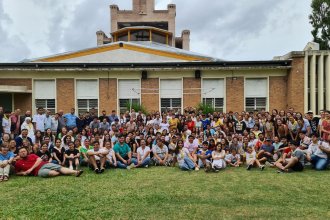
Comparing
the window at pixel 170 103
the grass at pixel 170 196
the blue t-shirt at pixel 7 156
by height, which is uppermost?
the window at pixel 170 103

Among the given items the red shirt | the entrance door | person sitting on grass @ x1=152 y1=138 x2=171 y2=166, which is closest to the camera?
the red shirt

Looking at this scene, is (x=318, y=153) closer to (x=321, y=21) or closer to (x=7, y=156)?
(x=7, y=156)

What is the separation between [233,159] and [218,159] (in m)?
1.00

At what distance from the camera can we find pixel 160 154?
11.0 metres

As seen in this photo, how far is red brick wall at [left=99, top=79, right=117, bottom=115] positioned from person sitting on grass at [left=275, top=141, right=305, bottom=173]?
11117mm

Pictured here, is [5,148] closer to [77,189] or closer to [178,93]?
[77,189]

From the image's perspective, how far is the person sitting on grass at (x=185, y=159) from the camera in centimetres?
994

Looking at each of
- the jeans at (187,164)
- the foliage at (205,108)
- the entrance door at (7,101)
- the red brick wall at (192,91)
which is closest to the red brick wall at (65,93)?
the entrance door at (7,101)

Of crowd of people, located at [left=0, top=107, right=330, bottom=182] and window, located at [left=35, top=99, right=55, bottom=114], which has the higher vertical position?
window, located at [left=35, top=99, right=55, bottom=114]

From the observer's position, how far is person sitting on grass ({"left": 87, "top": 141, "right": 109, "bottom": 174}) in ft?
31.7

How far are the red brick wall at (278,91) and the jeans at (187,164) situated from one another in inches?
403

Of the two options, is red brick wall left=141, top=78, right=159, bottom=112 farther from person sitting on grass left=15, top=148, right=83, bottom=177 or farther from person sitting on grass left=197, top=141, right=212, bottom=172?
person sitting on grass left=15, top=148, right=83, bottom=177

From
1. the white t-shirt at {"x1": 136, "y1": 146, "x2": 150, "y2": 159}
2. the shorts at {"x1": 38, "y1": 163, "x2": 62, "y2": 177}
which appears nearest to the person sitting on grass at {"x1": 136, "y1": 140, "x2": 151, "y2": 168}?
the white t-shirt at {"x1": 136, "y1": 146, "x2": 150, "y2": 159}

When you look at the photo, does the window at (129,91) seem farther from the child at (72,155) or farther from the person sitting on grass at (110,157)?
the child at (72,155)
